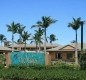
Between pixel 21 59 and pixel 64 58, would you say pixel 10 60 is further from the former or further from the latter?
pixel 64 58

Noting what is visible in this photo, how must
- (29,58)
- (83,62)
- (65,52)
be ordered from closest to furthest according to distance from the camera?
(83,62) → (29,58) → (65,52)

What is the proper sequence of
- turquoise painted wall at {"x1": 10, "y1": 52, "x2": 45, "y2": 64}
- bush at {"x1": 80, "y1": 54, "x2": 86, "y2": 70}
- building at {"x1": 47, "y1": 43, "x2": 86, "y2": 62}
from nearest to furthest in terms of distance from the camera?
bush at {"x1": 80, "y1": 54, "x2": 86, "y2": 70} < turquoise painted wall at {"x1": 10, "y1": 52, "x2": 45, "y2": 64} < building at {"x1": 47, "y1": 43, "x2": 86, "y2": 62}

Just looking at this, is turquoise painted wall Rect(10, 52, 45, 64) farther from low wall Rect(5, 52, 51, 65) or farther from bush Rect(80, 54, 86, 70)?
bush Rect(80, 54, 86, 70)

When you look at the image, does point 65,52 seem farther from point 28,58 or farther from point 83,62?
point 83,62

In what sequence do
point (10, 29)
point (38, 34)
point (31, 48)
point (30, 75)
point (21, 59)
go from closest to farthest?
1. point (30, 75)
2. point (21, 59)
3. point (10, 29)
4. point (38, 34)
5. point (31, 48)

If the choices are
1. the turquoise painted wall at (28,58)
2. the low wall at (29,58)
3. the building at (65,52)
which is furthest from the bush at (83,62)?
the building at (65,52)

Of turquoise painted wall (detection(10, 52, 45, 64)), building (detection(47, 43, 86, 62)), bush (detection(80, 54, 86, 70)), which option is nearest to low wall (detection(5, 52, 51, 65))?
turquoise painted wall (detection(10, 52, 45, 64))

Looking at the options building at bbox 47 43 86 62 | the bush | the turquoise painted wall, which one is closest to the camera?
the bush

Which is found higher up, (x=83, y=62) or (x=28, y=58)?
(x=28, y=58)

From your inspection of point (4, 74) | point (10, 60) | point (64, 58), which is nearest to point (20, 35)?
point (64, 58)

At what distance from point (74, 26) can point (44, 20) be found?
7.39 m

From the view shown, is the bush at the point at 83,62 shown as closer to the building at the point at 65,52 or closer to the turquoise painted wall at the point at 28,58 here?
the turquoise painted wall at the point at 28,58

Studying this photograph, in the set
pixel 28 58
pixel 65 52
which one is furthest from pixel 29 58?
pixel 65 52

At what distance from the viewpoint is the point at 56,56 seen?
77.7 meters
